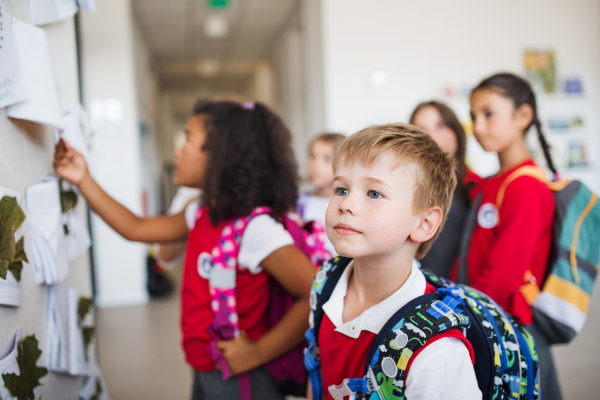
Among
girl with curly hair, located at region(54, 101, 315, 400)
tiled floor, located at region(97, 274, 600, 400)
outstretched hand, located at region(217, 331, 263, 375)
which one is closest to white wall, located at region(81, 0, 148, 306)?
tiled floor, located at region(97, 274, 600, 400)

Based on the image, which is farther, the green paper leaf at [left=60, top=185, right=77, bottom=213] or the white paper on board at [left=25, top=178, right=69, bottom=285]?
the green paper leaf at [left=60, top=185, right=77, bottom=213]

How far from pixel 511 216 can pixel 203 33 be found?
5.52 metres

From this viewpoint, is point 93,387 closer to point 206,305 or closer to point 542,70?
point 206,305

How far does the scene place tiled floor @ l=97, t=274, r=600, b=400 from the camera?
209cm

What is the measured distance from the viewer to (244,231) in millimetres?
1077

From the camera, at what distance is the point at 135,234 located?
1.26m

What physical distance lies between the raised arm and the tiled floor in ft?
3.81

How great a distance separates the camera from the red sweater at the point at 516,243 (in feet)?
3.61

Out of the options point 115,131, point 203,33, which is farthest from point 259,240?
point 203,33

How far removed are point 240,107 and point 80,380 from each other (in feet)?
2.89

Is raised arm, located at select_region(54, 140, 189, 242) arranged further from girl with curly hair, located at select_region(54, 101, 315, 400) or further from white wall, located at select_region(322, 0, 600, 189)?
white wall, located at select_region(322, 0, 600, 189)

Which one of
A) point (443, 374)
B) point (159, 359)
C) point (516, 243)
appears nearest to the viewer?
point (443, 374)

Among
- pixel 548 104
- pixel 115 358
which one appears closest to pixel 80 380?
pixel 115 358

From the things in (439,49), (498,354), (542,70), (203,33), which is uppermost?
(203,33)
